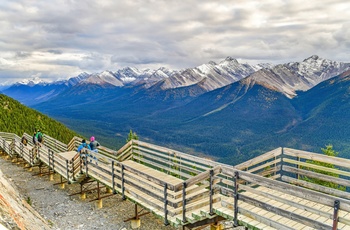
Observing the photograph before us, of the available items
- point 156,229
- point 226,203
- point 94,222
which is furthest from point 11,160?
point 226,203

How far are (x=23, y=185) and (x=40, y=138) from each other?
186 inches

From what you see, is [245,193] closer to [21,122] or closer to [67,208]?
[67,208]

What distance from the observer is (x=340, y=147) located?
618ft

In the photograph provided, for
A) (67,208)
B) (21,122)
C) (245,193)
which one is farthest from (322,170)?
(21,122)

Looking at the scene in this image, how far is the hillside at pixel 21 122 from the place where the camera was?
2419 inches

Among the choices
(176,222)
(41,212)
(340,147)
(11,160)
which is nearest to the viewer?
(176,222)

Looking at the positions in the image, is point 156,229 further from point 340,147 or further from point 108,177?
point 340,147

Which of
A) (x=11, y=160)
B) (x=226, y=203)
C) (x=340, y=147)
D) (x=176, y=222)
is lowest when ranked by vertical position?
(x=340, y=147)

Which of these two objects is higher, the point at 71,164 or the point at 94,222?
the point at 71,164

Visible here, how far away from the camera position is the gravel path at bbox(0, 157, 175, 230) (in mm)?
13562

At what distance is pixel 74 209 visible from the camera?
1544 centimetres

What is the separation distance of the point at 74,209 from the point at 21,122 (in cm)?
5898

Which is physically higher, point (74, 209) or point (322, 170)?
point (322, 170)

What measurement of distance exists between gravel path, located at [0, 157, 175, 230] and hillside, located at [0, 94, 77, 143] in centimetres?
4260
